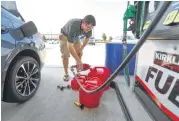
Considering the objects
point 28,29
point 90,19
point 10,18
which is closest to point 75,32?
point 90,19

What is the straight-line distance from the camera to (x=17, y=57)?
1.45m

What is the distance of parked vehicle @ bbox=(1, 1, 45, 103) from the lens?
49.1 inches

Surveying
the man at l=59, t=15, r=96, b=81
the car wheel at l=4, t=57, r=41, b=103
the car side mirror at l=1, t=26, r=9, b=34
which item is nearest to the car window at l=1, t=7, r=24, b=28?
the car side mirror at l=1, t=26, r=9, b=34

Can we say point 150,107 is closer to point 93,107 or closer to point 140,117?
point 140,117

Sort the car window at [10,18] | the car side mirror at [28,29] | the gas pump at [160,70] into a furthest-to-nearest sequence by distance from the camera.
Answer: the car side mirror at [28,29]
the car window at [10,18]
the gas pump at [160,70]

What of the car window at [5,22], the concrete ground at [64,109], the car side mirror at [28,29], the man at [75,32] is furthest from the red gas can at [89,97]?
the car window at [5,22]

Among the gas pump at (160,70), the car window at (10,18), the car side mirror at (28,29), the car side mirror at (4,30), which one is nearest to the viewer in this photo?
the gas pump at (160,70)

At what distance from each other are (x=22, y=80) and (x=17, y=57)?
0.86ft

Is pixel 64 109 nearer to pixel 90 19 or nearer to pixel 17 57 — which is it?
pixel 17 57

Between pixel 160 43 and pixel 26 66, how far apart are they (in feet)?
4.71

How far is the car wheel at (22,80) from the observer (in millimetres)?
1365

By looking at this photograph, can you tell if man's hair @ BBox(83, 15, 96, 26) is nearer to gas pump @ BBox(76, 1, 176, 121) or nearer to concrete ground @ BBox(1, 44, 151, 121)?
gas pump @ BBox(76, 1, 176, 121)

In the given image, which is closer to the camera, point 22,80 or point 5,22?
point 5,22

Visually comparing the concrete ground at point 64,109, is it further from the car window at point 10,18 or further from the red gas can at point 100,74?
the car window at point 10,18
